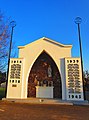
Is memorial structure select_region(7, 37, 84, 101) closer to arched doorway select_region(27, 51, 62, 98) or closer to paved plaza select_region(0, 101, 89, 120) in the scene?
arched doorway select_region(27, 51, 62, 98)

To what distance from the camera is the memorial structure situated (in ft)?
42.0

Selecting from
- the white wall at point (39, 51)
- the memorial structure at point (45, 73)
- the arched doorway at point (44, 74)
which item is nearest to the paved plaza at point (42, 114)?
the memorial structure at point (45, 73)

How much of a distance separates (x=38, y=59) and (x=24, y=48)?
1741 millimetres

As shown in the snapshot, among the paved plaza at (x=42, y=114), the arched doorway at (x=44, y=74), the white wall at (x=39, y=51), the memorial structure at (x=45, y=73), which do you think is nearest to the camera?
the paved plaza at (x=42, y=114)

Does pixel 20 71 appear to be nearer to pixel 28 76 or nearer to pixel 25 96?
pixel 28 76

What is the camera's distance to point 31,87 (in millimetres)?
14383

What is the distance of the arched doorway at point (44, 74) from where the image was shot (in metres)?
14.1

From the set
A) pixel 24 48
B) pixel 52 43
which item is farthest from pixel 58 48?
pixel 24 48

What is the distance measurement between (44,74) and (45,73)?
13 cm

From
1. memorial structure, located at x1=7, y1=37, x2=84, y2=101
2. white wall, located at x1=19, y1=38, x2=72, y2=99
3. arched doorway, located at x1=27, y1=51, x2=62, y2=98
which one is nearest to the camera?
memorial structure, located at x1=7, y1=37, x2=84, y2=101

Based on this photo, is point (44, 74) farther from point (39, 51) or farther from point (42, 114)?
point (42, 114)

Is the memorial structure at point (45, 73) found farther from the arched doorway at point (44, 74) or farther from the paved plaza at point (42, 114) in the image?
the paved plaza at point (42, 114)

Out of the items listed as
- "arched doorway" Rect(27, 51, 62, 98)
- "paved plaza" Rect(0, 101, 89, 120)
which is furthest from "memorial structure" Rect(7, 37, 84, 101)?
"paved plaza" Rect(0, 101, 89, 120)

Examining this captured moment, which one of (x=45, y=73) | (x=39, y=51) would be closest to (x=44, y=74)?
(x=45, y=73)
